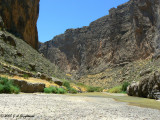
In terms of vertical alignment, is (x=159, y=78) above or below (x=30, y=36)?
below

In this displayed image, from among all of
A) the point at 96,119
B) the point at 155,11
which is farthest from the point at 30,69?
the point at 155,11

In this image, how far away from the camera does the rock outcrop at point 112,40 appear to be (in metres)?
38.4

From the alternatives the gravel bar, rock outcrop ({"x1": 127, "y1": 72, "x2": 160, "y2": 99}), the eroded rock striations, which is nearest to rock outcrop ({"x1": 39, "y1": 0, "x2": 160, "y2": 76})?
the eroded rock striations

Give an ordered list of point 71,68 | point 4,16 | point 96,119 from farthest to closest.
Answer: point 71,68 → point 4,16 → point 96,119

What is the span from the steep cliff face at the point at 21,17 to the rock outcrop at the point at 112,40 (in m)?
22.4

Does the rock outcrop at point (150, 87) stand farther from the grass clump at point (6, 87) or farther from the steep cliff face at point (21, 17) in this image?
the steep cliff face at point (21, 17)

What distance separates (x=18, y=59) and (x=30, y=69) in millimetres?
1932

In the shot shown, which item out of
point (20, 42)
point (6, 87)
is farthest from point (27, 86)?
point (20, 42)

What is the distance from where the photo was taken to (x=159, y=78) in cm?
979

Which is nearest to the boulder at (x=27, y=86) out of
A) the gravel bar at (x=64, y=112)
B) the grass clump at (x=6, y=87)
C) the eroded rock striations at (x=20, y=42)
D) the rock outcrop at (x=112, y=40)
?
the grass clump at (x=6, y=87)

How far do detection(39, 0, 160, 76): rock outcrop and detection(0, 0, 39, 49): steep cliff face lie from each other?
22.4 meters

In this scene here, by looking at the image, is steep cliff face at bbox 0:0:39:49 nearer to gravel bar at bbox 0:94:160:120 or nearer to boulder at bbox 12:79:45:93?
boulder at bbox 12:79:45:93

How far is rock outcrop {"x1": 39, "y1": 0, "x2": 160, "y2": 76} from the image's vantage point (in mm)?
38406

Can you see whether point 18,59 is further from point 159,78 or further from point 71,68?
point 71,68
